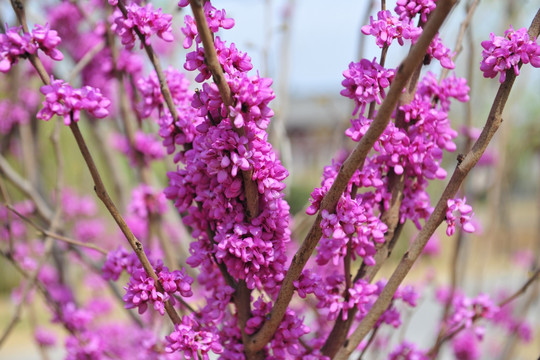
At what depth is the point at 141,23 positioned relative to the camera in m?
1.13

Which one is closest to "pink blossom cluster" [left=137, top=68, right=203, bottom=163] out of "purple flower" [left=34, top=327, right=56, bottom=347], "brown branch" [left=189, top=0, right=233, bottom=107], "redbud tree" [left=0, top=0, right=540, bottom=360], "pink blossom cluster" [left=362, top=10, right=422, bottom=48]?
"redbud tree" [left=0, top=0, right=540, bottom=360]

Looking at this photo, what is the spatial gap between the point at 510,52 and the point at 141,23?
2.40 feet

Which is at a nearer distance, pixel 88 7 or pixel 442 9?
pixel 442 9

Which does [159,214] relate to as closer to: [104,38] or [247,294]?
[104,38]

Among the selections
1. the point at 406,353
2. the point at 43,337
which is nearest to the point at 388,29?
the point at 406,353

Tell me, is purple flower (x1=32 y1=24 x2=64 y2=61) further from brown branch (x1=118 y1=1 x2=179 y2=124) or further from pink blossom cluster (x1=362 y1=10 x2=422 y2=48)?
pink blossom cluster (x1=362 y1=10 x2=422 y2=48)

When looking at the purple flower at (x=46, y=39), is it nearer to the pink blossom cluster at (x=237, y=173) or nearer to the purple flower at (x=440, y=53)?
the pink blossom cluster at (x=237, y=173)

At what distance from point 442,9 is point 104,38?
1.62 meters

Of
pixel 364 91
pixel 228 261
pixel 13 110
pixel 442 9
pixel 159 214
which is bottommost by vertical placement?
pixel 228 261

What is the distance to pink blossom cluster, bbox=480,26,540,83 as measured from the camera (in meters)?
1.00

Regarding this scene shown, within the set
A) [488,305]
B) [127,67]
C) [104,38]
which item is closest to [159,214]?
[127,67]

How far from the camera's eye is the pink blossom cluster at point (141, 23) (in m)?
1.12

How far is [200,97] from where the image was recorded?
0.97 meters

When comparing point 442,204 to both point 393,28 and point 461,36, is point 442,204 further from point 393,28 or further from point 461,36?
point 461,36
